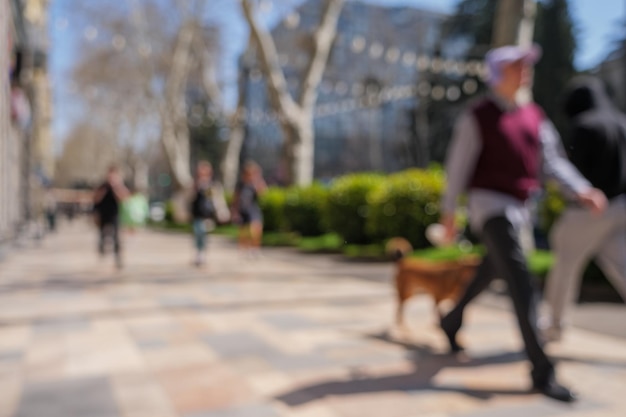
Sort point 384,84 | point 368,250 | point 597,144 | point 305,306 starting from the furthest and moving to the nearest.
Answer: point 384,84
point 368,250
point 305,306
point 597,144

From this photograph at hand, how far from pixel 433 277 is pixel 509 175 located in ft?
4.29

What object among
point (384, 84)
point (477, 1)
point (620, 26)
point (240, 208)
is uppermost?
point (477, 1)

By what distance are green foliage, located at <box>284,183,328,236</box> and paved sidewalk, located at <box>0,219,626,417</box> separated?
819cm

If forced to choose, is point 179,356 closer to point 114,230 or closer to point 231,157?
point 114,230

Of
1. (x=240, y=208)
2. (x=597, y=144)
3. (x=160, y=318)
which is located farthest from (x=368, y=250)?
(x=597, y=144)

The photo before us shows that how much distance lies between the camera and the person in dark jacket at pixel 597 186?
158 inches

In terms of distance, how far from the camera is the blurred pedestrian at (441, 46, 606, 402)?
3.58 meters

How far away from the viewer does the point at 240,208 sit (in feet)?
38.4

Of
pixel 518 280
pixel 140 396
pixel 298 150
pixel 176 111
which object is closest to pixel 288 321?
pixel 140 396

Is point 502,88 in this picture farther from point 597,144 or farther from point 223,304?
point 223,304

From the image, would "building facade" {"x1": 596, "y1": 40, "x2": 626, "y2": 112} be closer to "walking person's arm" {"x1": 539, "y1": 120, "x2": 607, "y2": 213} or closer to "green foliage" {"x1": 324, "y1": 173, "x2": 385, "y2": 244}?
"green foliage" {"x1": 324, "y1": 173, "x2": 385, "y2": 244}

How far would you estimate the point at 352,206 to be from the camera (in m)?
13.2

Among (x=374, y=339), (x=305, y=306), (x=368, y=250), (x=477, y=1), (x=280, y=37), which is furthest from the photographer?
(x=477, y=1)

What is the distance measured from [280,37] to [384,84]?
665 cm
